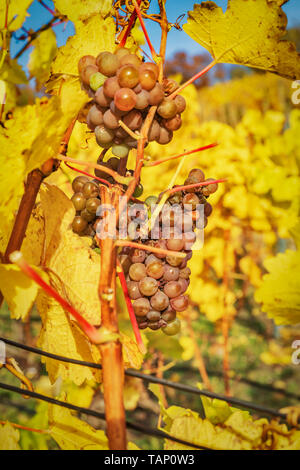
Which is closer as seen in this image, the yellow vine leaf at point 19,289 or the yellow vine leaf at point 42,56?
the yellow vine leaf at point 19,289

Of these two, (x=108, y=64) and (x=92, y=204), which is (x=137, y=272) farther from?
(x=108, y=64)

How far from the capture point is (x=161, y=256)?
0.44 meters

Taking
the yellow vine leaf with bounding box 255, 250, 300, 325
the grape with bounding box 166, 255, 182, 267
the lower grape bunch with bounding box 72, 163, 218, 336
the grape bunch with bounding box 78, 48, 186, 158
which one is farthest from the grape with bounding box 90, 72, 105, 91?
the yellow vine leaf with bounding box 255, 250, 300, 325

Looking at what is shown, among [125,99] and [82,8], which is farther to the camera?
[82,8]

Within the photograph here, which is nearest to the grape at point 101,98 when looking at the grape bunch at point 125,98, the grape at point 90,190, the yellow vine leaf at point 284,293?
the grape bunch at point 125,98

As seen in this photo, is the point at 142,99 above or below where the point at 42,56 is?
below

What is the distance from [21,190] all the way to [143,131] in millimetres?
140

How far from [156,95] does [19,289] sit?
0.24 metres

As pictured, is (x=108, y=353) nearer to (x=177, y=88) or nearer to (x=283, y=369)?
(x=177, y=88)

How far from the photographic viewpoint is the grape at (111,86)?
1.20 ft

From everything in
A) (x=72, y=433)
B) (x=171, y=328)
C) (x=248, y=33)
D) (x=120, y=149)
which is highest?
(x=248, y=33)

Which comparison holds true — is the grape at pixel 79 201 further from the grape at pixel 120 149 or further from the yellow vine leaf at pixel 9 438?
the yellow vine leaf at pixel 9 438

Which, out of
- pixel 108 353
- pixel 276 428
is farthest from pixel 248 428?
pixel 108 353

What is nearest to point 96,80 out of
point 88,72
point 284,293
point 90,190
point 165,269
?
point 88,72
